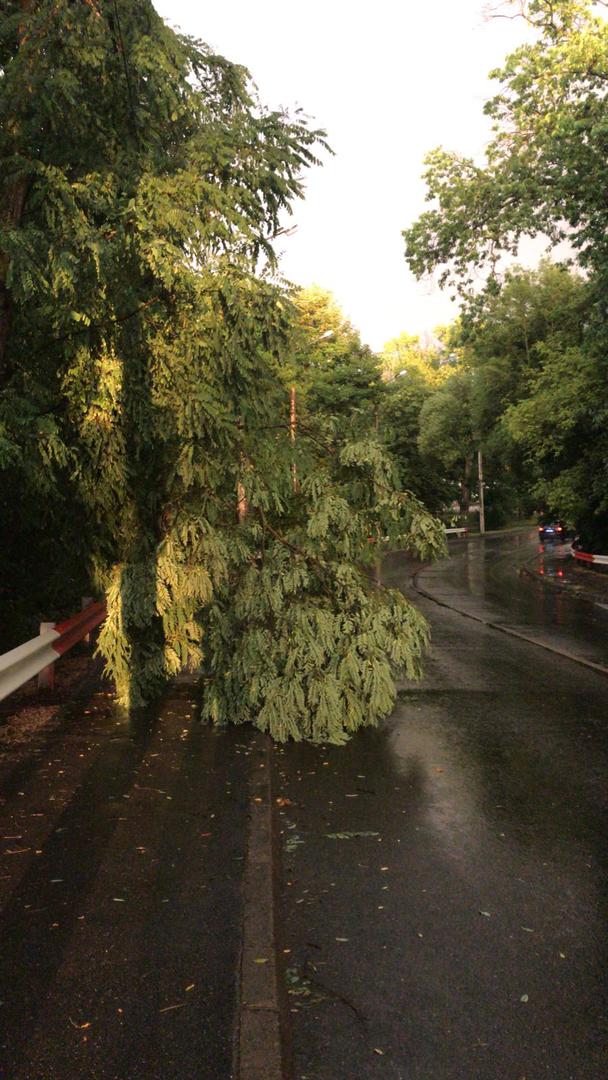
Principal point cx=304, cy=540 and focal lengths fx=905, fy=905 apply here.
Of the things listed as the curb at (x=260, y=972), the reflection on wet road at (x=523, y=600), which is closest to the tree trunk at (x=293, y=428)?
the curb at (x=260, y=972)

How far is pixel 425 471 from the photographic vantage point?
72.5 m

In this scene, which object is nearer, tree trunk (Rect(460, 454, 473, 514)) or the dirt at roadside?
the dirt at roadside

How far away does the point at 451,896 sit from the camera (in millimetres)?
4699

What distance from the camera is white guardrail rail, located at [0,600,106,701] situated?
281 inches

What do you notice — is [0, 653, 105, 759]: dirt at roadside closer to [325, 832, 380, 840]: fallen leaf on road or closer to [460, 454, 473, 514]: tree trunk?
[325, 832, 380, 840]: fallen leaf on road

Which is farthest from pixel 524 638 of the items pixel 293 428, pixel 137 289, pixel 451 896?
pixel 451 896

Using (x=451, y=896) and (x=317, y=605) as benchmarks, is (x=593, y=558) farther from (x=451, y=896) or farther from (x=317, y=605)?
(x=451, y=896)

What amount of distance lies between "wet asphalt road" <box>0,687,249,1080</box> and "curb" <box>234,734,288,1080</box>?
54 millimetres

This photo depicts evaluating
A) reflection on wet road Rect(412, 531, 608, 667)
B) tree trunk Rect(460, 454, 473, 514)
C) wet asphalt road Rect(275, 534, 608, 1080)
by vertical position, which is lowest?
reflection on wet road Rect(412, 531, 608, 667)

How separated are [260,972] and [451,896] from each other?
4.34 feet

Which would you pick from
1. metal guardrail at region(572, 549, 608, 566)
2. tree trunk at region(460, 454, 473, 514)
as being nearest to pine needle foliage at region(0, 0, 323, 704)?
metal guardrail at region(572, 549, 608, 566)

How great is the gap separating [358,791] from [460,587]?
21.4 metres

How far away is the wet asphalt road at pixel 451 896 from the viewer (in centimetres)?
336

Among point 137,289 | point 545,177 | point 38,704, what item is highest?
point 545,177
